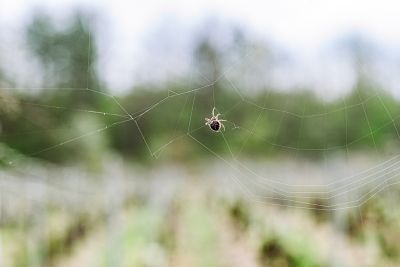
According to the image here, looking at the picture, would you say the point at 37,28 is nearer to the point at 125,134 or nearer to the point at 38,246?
the point at 125,134

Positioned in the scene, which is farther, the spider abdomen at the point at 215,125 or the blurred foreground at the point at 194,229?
the blurred foreground at the point at 194,229

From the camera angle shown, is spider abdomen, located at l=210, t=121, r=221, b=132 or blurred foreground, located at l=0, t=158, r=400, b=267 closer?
spider abdomen, located at l=210, t=121, r=221, b=132

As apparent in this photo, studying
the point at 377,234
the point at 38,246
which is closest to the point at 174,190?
the point at 38,246

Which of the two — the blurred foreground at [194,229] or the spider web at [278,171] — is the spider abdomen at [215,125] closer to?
the spider web at [278,171]

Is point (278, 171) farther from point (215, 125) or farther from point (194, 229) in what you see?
point (215, 125)

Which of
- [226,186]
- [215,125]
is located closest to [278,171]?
[226,186]

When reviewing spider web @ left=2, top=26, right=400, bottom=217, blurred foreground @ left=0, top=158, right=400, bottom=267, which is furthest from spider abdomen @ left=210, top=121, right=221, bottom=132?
blurred foreground @ left=0, top=158, right=400, bottom=267

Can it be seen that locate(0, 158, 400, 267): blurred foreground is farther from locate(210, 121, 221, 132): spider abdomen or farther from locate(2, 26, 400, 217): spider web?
locate(210, 121, 221, 132): spider abdomen

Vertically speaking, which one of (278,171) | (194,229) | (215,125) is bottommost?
(215,125)

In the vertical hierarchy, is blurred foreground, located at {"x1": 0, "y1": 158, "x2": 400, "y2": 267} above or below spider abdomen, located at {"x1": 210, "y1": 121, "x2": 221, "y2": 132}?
above

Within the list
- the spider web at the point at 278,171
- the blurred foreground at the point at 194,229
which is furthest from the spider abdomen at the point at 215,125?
the blurred foreground at the point at 194,229

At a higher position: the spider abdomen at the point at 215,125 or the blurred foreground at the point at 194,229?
the blurred foreground at the point at 194,229
